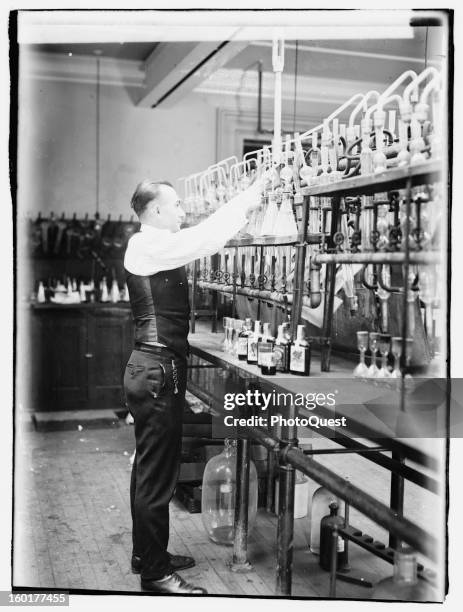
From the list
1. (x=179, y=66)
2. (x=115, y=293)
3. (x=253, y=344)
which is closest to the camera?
(x=253, y=344)

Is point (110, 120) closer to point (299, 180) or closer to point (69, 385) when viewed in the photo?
point (69, 385)

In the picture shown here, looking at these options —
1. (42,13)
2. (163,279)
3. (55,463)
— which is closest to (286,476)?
(163,279)

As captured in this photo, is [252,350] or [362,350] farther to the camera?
[252,350]

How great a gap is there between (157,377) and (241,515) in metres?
0.72

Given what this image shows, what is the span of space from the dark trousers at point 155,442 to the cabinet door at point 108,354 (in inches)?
127

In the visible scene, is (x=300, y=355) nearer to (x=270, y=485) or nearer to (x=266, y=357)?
(x=266, y=357)

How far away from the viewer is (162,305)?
2.71 metres

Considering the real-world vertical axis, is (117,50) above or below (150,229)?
above

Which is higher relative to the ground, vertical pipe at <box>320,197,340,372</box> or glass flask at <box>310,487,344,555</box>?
vertical pipe at <box>320,197,340,372</box>

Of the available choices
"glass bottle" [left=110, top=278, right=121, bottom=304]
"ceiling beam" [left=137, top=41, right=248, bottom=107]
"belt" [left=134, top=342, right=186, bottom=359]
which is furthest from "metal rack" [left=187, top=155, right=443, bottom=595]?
"glass bottle" [left=110, top=278, right=121, bottom=304]

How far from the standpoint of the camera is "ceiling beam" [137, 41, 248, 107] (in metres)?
4.52

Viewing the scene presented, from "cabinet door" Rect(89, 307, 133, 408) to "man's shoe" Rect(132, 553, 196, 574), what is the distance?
3015 millimetres

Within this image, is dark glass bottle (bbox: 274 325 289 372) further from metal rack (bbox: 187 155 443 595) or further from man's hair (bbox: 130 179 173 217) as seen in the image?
man's hair (bbox: 130 179 173 217)

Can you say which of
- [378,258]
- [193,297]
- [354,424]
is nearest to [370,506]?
[354,424]
